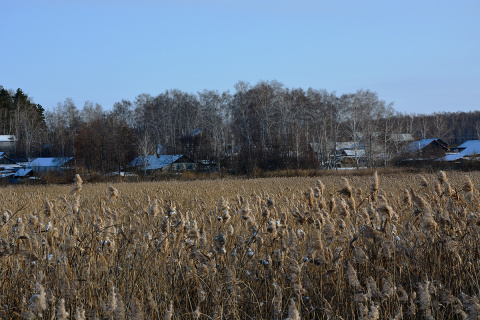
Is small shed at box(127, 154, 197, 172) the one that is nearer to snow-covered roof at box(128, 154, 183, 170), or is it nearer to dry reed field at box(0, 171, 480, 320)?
snow-covered roof at box(128, 154, 183, 170)

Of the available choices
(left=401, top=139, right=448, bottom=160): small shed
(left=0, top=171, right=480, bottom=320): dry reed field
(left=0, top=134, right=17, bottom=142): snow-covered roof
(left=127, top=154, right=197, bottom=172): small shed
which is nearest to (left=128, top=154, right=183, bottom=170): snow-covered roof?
(left=127, top=154, right=197, bottom=172): small shed

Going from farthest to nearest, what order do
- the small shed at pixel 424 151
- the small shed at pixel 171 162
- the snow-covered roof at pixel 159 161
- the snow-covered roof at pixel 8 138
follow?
the snow-covered roof at pixel 8 138 → the snow-covered roof at pixel 159 161 → the small shed at pixel 171 162 → the small shed at pixel 424 151

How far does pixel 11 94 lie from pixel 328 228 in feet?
276

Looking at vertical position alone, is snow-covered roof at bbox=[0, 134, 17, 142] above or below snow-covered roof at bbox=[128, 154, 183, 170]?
above

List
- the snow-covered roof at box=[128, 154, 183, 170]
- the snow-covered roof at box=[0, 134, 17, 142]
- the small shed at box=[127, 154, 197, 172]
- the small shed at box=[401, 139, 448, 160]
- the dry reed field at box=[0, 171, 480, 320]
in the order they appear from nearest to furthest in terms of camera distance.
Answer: the dry reed field at box=[0, 171, 480, 320] → the small shed at box=[401, 139, 448, 160] → the small shed at box=[127, 154, 197, 172] → the snow-covered roof at box=[128, 154, 183, 170] → the snow-covered roof at box=[0, 134, 17, 142]

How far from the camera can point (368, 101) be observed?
42.9 metres

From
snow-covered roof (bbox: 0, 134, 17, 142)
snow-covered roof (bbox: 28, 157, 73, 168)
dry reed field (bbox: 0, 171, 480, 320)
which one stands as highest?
snow-covered roof (bbox: 0, 134, 17, 142)

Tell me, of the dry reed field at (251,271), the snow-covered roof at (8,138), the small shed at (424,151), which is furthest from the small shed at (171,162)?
the dry reed field at (251,271)

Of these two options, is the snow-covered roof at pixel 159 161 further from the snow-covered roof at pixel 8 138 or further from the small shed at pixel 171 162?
the snow-covered roof at pixel 8 138

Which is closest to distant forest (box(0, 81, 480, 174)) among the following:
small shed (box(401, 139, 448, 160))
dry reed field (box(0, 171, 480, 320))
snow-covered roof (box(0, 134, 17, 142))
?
small shed (box(401, 139, 448, 160))

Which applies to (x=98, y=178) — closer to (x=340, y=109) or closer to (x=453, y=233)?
(x=340, y=109)

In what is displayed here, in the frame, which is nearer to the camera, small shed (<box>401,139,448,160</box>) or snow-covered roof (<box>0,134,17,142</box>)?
small shed (<box>401,139,448,160</box>)

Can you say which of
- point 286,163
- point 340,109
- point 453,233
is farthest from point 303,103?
point 453,233

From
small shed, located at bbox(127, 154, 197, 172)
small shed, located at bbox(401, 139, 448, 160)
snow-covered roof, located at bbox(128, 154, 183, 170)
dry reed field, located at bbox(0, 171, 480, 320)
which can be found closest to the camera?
dry reed field, located at bbox(0, 171, 480, 320)
